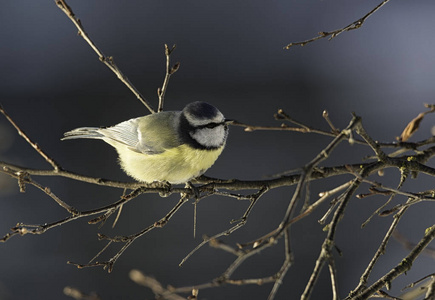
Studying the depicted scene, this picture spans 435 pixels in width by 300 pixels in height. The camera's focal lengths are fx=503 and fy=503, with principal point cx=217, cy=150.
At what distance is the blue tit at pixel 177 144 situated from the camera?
254 cm

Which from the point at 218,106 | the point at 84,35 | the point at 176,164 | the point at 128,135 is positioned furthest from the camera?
the point at 218,106

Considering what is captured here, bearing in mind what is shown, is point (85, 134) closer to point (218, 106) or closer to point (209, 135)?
point (209, 135)

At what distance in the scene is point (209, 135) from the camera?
2.58 metres

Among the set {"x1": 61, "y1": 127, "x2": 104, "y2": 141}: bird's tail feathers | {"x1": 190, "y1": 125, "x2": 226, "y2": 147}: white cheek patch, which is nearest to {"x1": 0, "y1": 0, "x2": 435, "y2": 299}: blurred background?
{"x1": 61, "y1": 127, "x2": 104, "y2": 141}: bird's tail feathers

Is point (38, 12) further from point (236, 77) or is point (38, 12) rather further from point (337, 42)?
point (337, 42)

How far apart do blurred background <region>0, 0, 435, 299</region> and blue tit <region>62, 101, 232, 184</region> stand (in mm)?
2560

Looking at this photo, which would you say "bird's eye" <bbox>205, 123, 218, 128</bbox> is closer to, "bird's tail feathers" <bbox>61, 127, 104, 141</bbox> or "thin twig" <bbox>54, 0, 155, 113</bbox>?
"thin twig" <bbox>54, 0, 155, 113</bbox>

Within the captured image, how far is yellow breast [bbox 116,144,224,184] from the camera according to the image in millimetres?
2529

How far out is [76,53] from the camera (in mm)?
6621

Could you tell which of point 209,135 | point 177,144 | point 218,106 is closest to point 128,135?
point 177,144

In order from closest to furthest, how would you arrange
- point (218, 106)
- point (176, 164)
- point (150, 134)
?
point (176, 164)
point (150, 134)
point (218, 106)

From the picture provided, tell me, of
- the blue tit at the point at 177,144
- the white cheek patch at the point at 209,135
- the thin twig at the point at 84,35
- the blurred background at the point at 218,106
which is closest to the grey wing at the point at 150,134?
the blue tit at the point at 177,144

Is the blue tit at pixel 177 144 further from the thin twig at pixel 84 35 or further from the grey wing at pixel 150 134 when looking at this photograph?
the thin twig at pixel 84 35

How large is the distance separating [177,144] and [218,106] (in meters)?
3.40
